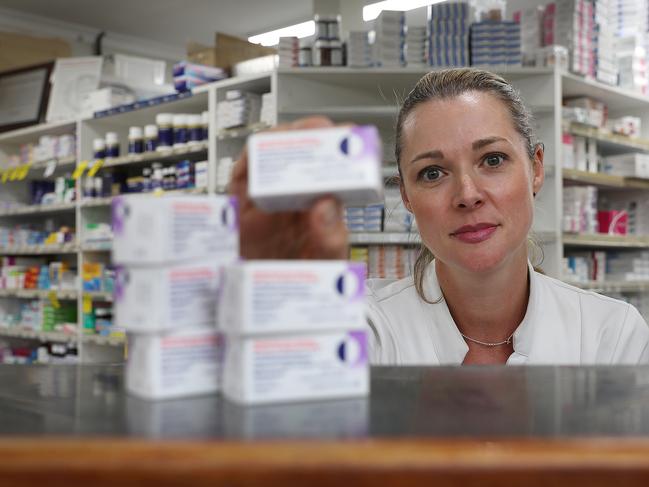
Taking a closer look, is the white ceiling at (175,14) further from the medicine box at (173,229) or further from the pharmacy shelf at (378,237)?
the medicine box at (173,229)

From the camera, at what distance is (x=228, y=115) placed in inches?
178

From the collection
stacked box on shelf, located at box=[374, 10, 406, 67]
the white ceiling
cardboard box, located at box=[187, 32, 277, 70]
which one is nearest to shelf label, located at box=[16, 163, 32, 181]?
cardboard box, located at box=[187, 32, 277, 70]

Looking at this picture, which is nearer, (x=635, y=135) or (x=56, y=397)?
(x=56, y=397)

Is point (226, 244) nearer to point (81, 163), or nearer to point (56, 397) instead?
point (56, 397)

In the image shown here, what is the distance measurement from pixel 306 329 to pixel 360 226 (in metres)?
3.55

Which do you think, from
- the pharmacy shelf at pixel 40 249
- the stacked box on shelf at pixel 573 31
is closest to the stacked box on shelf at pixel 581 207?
the stacked box on shelf at pixel 573 31

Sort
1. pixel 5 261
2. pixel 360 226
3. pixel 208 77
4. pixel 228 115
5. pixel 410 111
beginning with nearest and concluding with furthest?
pixel 410 111
pixel 360 226
pixel 228 115
pixel 208 77
pixel 5 261

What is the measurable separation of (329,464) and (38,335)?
5.76m

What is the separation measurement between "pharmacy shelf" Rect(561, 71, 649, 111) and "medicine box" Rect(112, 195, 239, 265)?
3.89 metres

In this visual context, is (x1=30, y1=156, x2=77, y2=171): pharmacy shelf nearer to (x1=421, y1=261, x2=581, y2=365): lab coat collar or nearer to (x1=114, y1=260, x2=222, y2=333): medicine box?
(x1=421, y1=261, x2=581, y2=365): lab coat collar

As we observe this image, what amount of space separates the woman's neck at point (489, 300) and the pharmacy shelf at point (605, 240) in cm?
268

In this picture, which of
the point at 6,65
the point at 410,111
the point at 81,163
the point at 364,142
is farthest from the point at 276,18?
the point at 364,142

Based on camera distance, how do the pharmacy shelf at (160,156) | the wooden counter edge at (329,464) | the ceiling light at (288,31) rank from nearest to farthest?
the wooden counter edge at (329,464) < the pharmacy shelf at (160,156) < the ceiling light at (288,31)

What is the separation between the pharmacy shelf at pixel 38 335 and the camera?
17.9 feet
